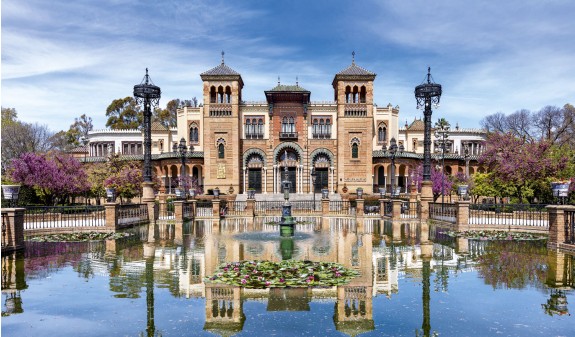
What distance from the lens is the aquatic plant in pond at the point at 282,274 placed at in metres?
9.45

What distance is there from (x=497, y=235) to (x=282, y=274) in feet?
38.0

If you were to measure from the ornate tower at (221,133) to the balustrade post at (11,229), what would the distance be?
39.0 m

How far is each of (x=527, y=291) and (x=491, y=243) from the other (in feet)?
24.9

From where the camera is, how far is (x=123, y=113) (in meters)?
78.8

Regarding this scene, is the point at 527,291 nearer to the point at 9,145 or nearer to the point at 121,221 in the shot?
the point at 121,221

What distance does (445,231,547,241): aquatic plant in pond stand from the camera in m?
17.5

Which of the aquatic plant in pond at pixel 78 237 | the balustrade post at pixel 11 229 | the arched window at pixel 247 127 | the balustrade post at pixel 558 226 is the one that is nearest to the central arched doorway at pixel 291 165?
the arched window at pixel 247 127

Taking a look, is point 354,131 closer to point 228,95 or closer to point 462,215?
point 228,95

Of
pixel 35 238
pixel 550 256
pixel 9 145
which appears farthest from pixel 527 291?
pixel 9 145

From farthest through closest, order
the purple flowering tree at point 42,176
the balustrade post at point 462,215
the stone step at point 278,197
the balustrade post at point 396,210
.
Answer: the stone step at point 278,197 → the purple flowering tree at point 42,176 → the balustrade post at point 396,210 → the balustrade post at point 462,215

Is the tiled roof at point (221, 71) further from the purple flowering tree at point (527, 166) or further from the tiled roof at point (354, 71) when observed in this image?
the purple flowering tree at point (527, 166)

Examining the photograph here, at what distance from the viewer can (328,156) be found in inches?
2180

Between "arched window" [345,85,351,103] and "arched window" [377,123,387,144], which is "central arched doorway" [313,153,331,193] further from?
"arched window" [377,123,387,144]

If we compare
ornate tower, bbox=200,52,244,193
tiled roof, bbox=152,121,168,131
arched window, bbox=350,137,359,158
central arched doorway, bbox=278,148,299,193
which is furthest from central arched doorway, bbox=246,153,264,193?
tiled roof, bbox=152,121,168,131
